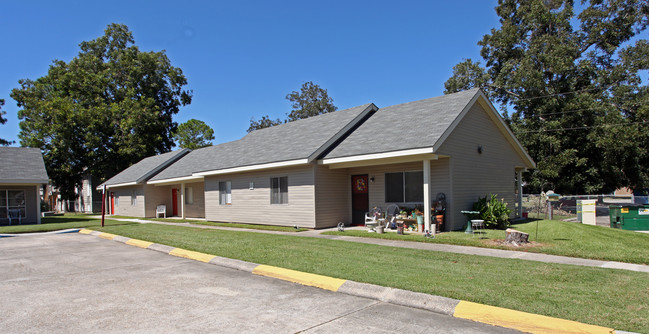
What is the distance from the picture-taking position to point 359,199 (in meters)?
17.1

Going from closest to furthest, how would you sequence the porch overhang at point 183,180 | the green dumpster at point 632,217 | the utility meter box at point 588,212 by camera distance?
the green dumpster at point 632,217 → the utility meter box at point 588,212 → the porch overhang at point 183,180

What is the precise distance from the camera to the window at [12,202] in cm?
2336

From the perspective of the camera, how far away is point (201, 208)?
25.8 metres

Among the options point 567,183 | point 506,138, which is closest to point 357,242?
point 506,138

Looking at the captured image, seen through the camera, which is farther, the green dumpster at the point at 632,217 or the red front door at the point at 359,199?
the red front door at the point at 359,199

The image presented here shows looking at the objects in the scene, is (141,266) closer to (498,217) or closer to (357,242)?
(357,242)

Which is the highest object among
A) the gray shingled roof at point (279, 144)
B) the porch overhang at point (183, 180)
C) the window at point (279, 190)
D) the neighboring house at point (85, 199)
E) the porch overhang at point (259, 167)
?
the gray shingled roof at point (279, 144)

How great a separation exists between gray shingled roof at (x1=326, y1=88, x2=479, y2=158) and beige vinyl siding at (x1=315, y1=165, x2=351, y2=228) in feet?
3.51

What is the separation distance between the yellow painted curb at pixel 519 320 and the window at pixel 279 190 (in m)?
12.7

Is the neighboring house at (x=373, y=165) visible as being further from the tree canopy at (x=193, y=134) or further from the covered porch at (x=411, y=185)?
the tree canopy at (x=193, y=134)

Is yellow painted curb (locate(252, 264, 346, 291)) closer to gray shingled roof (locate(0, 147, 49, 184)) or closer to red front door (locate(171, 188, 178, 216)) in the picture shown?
gray shingled roof (locate(0, 147, 49, 184))

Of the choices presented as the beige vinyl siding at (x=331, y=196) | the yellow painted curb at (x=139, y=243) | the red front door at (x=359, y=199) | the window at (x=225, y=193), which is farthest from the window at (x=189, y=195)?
the red front door at (x=359, y=199)

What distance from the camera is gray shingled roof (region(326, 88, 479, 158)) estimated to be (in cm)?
1359

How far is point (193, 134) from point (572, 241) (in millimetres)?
50749
